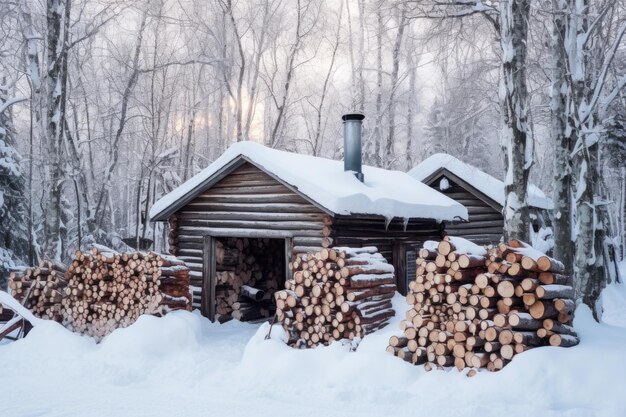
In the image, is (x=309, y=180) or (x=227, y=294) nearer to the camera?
(x=309, y=180)

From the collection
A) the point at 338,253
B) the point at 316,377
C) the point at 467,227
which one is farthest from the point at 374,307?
the point at 467,227

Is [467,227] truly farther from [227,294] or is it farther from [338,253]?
[338,253]

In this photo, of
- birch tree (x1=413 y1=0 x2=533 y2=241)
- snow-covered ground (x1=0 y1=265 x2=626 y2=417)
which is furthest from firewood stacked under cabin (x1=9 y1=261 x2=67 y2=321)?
birch tree (x1=413 y1=0 x2=533 y2=241)

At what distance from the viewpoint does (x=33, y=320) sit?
33.1ft

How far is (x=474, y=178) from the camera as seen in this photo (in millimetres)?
18234

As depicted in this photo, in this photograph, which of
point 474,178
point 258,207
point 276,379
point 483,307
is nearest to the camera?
point 483,307

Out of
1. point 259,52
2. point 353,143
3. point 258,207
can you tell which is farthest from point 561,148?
point 259,52

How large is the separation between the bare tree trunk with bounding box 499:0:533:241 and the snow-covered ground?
2004mm

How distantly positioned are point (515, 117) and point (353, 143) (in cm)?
477

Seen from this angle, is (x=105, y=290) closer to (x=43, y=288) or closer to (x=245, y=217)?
(x=43, y=288)

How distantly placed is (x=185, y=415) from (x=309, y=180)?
548 cm

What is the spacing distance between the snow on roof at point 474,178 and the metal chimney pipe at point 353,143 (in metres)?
6.39

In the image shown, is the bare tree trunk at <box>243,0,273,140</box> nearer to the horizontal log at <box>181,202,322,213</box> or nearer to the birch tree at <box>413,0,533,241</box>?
the horizontal log at <box>181,202,322,213</box>

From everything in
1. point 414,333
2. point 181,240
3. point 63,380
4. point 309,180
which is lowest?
point 63,380
